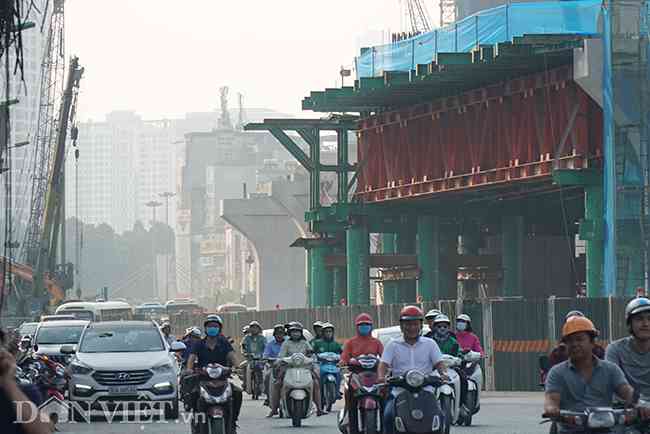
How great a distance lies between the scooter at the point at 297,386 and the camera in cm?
2636

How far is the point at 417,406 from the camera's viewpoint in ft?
49.2

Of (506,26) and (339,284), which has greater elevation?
(506,26)

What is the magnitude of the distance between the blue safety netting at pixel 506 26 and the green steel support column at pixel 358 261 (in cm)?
1286

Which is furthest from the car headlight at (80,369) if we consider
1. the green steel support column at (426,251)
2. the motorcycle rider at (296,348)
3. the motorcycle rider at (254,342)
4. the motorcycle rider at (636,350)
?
the green steel support column at (426,251)

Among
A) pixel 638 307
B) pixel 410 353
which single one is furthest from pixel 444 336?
pixel 638 307

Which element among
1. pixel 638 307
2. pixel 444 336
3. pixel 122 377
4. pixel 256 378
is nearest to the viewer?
pixel 638 307

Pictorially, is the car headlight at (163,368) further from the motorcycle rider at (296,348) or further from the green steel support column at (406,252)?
the green steel support column at (406,252)

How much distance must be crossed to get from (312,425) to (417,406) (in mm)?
11532

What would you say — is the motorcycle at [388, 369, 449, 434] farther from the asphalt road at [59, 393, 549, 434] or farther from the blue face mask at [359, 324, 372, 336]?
the asphalt road at [59, 393, 549, 434]

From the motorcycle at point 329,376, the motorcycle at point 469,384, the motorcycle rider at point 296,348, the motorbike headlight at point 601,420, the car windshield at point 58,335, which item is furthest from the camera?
the car windshield at point 58,335

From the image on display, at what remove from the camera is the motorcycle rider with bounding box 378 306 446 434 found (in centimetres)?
1582

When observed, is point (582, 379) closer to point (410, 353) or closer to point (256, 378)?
point (410, 353)

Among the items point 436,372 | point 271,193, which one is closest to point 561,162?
point 436,372

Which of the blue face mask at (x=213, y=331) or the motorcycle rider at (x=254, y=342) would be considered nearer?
the blue face mask at (x=213, y=331)
